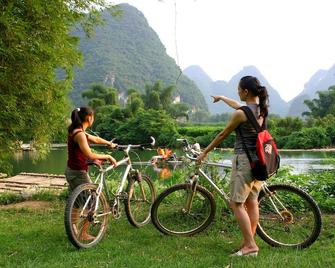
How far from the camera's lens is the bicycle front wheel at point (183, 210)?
450 centimetres

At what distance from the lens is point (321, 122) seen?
48938 mm

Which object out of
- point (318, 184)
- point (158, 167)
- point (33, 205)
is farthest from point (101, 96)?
point (158, 167)

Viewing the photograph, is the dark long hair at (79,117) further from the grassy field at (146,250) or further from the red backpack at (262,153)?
the red backpack at (262,153)

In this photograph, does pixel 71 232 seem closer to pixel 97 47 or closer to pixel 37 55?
pixel 37 55

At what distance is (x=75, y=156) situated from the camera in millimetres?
4355

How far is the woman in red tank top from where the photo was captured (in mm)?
→ 4207

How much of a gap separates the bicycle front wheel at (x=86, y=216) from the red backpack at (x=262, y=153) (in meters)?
1.48

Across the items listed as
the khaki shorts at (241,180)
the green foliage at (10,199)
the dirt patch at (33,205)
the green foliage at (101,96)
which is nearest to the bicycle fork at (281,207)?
the khaki shorts at (241,180)

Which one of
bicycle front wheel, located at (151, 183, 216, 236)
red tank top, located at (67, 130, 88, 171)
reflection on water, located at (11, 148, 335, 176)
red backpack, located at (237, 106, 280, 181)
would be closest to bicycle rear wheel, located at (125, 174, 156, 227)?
bicycle front wheel, located at (151, 183, 216, 236)

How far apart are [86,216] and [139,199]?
114 cm

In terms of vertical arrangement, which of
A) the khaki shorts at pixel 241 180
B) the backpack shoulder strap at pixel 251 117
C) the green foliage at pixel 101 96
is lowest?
the green foliage at pixel 101 96

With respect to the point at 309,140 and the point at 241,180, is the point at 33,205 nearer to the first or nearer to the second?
the point at 241,180

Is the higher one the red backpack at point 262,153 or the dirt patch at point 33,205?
the red backpack at point 262,153

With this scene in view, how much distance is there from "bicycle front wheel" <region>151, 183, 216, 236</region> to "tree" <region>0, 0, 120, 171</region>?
4196mm
